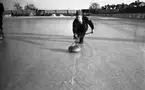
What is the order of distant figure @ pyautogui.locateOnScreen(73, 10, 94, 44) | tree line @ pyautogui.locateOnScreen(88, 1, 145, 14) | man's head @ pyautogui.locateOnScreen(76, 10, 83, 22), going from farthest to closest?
tree line @ pyautogui.locateOnScreen(88, 1, 145, 14) < distant figure @ pyautogui.locateOnScreen(73, 10, 94, 44) < man's head @ pyautogui.locateOnScreen(76, 10, 83, 22)

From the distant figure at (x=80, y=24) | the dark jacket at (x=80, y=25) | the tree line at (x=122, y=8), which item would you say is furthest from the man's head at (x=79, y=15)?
the tree line at (x=122, y=8)

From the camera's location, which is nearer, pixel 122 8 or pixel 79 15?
pixel 79 15

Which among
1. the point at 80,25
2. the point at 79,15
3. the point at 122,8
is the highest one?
the point at 122,8

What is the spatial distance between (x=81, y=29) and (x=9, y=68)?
2.20 meters

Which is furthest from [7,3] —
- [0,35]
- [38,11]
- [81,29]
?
[81,29]

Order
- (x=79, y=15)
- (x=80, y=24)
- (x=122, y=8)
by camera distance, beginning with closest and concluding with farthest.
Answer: (x=79, y=15)
(x=80, y=24)
(x=122, y=8)

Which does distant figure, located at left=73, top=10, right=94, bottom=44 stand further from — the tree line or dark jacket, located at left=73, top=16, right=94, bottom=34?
the tree line

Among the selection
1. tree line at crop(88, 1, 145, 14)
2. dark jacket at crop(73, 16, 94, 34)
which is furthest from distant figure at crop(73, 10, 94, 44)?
tree line at crop(88, 1, 145, 14)

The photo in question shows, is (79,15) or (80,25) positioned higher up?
(79,15)

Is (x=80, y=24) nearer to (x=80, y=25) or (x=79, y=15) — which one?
(x=80, y=25)

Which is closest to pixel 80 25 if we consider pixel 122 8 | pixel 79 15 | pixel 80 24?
pixel 80 24

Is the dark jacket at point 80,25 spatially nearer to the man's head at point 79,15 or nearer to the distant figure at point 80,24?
the distant figure at point 80,24

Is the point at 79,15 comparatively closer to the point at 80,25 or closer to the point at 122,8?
the point at 80,25

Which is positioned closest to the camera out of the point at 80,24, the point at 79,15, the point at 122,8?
the point at 79,15
